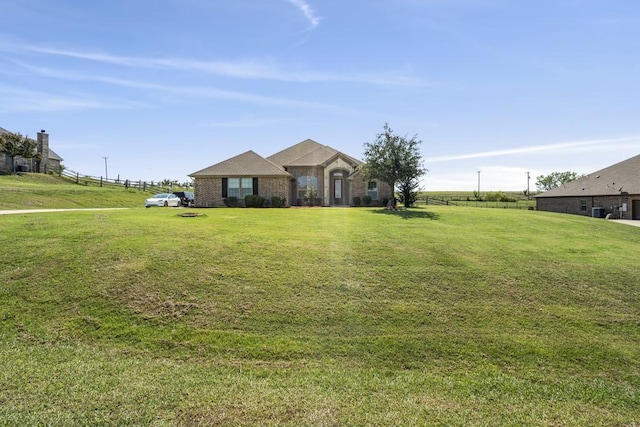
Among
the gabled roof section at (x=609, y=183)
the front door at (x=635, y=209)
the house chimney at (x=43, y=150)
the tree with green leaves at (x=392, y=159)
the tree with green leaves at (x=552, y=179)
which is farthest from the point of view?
the tree with green leaves at (x=552, y=179)

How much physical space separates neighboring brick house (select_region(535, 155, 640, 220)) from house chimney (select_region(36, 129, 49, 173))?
229 feet

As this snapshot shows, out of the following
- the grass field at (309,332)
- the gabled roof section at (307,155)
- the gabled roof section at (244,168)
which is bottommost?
the grass field at (309,332)

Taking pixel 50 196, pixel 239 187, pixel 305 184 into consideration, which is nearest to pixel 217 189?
pixel 239 187

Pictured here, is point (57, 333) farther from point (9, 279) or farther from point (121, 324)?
point (9, 279)

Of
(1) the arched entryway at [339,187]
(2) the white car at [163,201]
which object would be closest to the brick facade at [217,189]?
(2) the white car at [163,201]

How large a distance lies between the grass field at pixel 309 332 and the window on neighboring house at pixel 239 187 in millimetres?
20548

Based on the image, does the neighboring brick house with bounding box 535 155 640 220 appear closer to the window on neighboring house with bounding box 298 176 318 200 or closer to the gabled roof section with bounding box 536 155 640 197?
the gabled roof section with bounding box 536 155 640 197

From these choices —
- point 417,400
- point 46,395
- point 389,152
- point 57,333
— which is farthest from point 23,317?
point 389,152

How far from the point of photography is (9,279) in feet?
32.3

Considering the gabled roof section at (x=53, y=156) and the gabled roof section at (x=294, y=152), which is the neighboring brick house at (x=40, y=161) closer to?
the gabled roof section at (x=53, y=156)

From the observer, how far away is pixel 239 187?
3406 centimetres

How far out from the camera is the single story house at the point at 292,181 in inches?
1329

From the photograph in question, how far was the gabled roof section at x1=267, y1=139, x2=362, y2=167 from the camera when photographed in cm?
3575

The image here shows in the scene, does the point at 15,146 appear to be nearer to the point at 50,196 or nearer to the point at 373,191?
the point at 50,196
